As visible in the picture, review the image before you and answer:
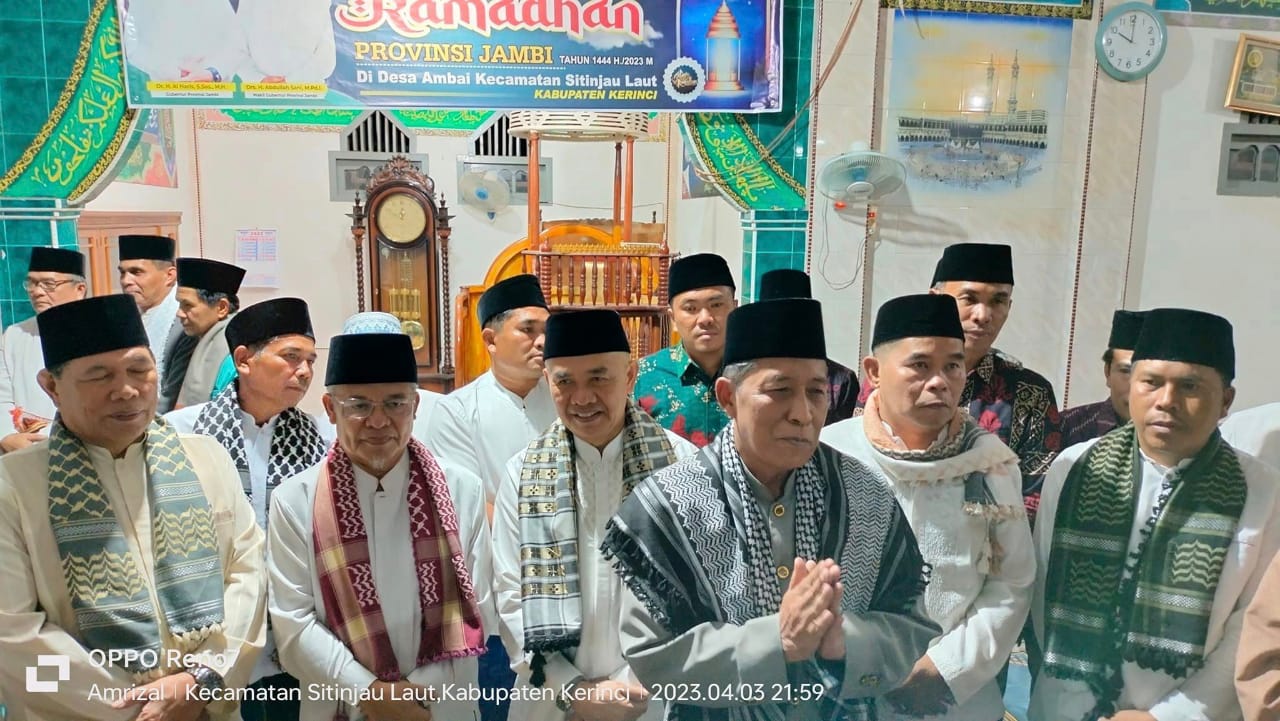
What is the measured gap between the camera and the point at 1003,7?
10.2 feet

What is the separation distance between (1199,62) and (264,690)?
3797 millimetres

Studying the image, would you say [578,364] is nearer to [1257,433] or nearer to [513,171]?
[1257,433]

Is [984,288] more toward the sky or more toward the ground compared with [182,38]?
more toward the ground

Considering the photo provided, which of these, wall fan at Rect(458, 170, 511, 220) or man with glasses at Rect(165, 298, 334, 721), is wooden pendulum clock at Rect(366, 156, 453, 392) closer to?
wall fan at Rect(458, 170, 511, 220)

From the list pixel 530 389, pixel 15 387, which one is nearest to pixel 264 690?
pixel 530 389

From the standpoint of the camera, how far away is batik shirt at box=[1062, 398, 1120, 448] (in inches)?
89.9

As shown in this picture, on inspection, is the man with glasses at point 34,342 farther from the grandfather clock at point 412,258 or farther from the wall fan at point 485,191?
the wall fan at point 485,191

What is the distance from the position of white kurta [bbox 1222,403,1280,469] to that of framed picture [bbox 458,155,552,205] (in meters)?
4.60

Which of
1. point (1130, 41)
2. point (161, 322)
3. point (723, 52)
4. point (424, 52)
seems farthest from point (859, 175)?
point (161, 322)

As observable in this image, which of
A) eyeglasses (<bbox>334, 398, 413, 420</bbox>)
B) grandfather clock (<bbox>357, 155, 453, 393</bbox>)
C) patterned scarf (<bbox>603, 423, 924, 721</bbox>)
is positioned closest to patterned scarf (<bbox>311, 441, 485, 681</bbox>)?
eyeglasses (<bbox>334, 398, 413, 420</bbox>)

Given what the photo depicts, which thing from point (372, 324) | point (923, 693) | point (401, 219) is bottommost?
point (923, 693)

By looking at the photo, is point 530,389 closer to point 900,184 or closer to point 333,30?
point 333,30

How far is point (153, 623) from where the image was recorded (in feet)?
5.60

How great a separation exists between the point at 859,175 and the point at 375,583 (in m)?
2.29
